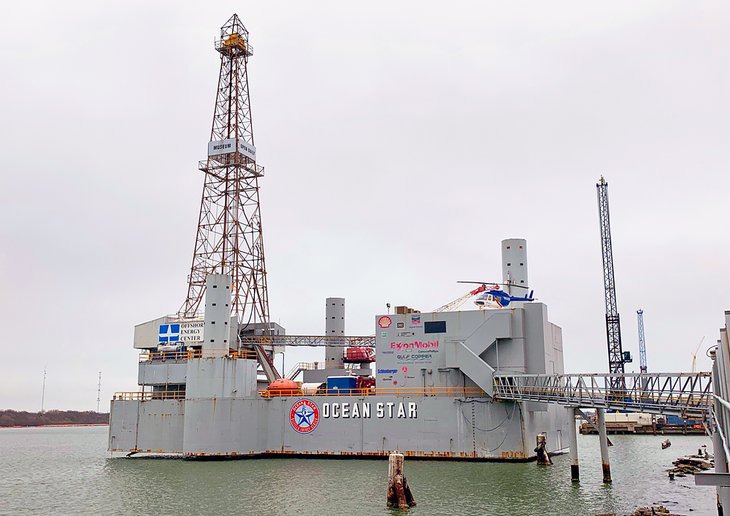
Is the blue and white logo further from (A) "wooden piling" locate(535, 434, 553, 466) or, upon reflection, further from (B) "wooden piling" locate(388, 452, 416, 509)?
(B) "wooden piling" locate(388, 452, 416, 509)

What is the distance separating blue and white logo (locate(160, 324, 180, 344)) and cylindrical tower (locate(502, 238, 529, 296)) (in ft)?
93.2

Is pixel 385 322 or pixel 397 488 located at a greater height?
pixel 385 322

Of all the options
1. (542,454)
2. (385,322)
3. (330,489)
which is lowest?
(330,489)

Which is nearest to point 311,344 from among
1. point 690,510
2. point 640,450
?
point 640,450

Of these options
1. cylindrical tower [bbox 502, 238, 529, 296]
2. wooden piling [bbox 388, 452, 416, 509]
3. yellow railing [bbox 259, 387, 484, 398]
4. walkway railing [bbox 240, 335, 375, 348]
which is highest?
cylindrical tower [bbox 502, 238, 529, 296]

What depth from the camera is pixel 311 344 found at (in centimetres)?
6669

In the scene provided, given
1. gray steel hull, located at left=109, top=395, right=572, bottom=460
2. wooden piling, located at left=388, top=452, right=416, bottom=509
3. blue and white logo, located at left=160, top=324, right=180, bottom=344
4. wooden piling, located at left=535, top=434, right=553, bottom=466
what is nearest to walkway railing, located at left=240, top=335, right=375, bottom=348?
blue and white logo, located at left=160, top=324, right=180, bottom=344

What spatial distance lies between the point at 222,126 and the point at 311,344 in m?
24.8

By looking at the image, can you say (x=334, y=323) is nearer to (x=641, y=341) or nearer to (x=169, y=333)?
(x=169, y=333)

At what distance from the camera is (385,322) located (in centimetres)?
5238

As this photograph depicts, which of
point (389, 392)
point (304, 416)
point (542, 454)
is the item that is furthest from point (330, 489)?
point (542, 454)

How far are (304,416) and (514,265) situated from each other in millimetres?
20912

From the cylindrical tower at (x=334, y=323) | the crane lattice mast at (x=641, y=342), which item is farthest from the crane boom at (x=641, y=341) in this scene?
the cylindrical tower at (x=334, y=323)

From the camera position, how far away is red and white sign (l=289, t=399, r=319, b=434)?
2042 inches
